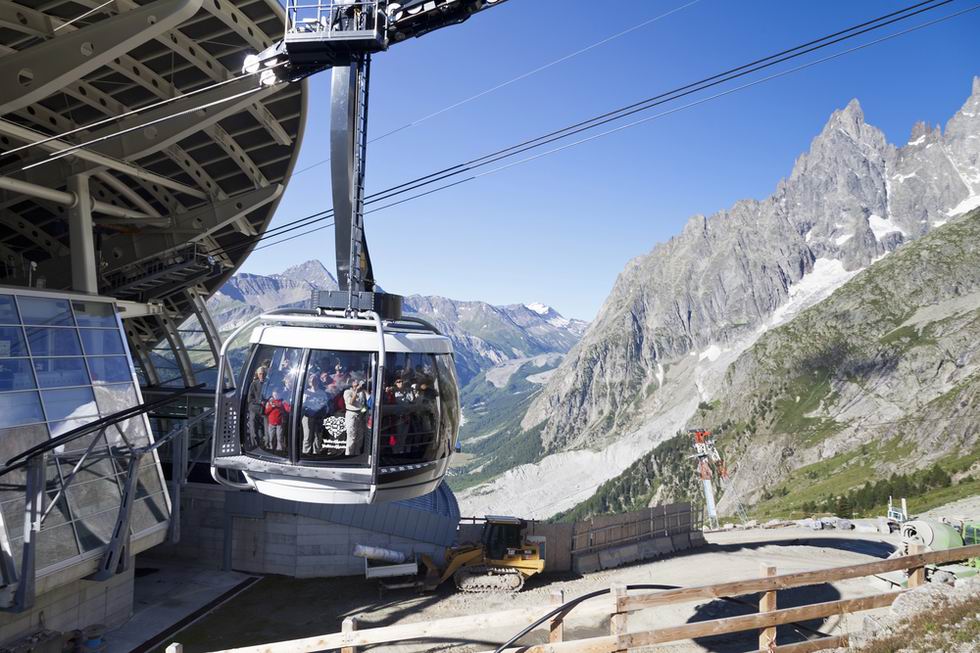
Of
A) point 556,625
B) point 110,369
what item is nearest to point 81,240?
point 110,369

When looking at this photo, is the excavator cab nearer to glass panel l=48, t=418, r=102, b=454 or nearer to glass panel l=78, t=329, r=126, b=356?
glass panel l=48, t=418, r=102, b=454

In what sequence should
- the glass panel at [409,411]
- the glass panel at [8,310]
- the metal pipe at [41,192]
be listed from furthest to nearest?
the metal pipe at [41,192] < the glass panel at [8,310] < the glass panel at [409,411]

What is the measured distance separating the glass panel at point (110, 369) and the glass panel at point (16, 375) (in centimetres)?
221

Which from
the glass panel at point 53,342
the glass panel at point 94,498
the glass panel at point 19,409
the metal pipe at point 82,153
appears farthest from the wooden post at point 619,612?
the metal pipe at point 82,153

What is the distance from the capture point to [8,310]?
18375 mm

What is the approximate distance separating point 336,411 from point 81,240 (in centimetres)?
1934

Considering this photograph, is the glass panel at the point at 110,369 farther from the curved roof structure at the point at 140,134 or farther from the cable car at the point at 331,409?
the cable car at the point at 331,409

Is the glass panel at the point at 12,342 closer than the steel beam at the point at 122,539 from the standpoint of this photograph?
A: No

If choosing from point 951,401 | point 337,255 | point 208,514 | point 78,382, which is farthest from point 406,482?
point 951,401

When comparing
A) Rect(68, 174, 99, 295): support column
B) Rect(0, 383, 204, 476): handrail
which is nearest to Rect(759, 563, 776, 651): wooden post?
Rect(0, 383, 204, 476): handrail

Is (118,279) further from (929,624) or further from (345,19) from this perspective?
(929,624)

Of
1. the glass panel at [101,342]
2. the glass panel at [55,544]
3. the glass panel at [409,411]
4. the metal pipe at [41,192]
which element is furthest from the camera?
the glass panel at [101,342]

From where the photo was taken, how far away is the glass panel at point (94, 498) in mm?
17328

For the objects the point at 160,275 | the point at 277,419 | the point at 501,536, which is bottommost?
the point at 501,536
